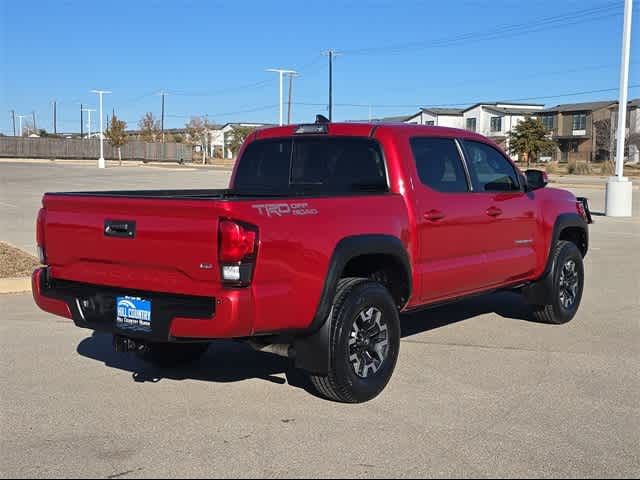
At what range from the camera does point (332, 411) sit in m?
5.20

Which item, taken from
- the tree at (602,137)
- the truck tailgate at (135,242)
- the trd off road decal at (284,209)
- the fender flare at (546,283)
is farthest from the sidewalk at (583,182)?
the tree at (602,137)

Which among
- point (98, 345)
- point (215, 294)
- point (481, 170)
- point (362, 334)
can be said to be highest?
point (481, 170)

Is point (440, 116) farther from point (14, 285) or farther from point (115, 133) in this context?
point (14, 285)

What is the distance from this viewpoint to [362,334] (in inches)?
214

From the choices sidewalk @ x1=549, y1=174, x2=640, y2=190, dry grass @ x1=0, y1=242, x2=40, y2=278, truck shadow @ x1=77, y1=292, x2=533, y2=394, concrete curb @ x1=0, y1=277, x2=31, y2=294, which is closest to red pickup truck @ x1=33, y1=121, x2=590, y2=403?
truck shadow @ x1=77, y1=292, x2=533, y2=394

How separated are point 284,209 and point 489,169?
2860mm

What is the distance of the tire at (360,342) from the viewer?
16.9 ft

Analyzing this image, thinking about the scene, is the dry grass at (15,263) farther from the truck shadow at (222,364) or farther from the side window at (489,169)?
the side window at (489,169)

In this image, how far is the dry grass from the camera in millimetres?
9836

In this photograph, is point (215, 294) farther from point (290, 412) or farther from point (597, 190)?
point (597, 190)

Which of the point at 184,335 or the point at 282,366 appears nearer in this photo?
the point at 184,335

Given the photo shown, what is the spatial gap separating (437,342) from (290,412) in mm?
2356

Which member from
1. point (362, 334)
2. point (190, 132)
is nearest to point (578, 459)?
point (362, 334)

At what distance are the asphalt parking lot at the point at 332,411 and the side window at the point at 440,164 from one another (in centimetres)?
145
